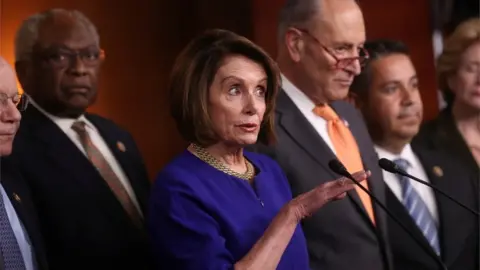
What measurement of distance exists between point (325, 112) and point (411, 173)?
0.34 meters

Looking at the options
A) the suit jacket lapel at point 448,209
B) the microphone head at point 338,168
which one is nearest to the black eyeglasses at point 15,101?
the microphone head at point 338,168

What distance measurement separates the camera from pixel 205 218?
134cm

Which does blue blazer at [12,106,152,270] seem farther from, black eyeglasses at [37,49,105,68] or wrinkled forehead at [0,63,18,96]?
wrinkled forehead at [0,63,18,96]

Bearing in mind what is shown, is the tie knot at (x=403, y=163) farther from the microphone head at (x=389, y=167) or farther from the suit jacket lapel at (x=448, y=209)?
the microphone head at (x=389, y=167)

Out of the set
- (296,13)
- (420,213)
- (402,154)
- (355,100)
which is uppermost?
(296,13)

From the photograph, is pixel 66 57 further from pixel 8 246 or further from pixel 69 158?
pixel 8 246

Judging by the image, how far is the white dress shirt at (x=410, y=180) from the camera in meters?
1.97

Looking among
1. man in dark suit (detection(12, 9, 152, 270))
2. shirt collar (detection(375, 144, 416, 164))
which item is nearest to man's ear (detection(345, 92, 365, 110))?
shirt collar (detection(375, 144, 416, 164))

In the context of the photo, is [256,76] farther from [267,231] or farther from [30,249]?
[30,249]

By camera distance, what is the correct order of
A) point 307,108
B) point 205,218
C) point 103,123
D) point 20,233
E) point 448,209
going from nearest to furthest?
1. point 205,218
2. point 20,233
3. point 307,108
4. point 103,123
5. point 448,209

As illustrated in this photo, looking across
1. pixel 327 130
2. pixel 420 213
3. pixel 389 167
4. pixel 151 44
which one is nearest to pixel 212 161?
pixel 389 167

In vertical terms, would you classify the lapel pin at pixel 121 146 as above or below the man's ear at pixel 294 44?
below

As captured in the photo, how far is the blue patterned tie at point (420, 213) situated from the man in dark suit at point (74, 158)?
585 mm

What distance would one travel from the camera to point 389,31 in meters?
2.59
